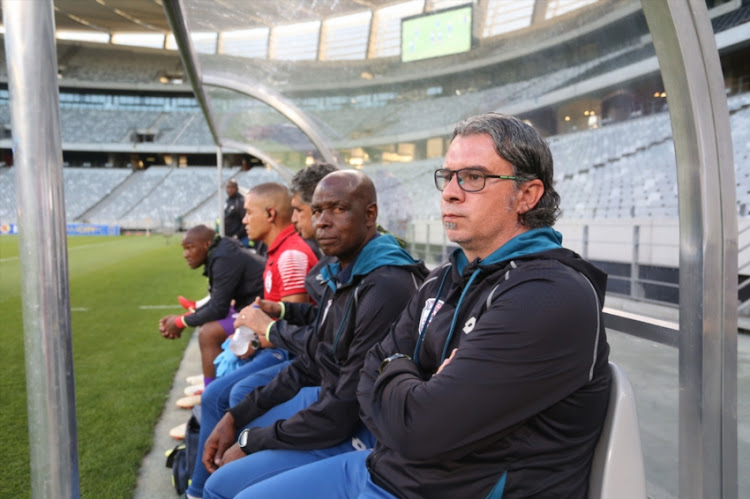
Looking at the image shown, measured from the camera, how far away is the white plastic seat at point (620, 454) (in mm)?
1339

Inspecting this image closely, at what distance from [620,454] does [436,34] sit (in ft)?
9.03

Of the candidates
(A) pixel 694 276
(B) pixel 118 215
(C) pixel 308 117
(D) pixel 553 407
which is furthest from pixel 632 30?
(B) pixel 118 215

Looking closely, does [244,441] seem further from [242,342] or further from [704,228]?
[704,228]

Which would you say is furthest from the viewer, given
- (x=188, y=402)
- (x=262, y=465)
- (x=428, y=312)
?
(x=188, y=402)

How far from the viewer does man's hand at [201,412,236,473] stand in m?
2.28

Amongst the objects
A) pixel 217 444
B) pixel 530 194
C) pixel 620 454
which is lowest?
pixel 217 444

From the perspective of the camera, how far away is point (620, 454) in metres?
1.35

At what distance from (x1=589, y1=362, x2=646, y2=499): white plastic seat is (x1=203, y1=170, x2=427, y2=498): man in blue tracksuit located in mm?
928

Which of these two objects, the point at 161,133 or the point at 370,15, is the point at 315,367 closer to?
the point at 370,15

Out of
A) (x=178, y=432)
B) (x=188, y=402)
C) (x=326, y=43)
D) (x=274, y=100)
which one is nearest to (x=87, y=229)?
(x=274, y=100)

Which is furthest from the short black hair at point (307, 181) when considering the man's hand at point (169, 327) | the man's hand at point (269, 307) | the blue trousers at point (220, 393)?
the man's hand at point (169, 327)

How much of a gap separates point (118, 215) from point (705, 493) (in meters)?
47.9

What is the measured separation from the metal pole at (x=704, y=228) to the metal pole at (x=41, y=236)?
1.42 metres

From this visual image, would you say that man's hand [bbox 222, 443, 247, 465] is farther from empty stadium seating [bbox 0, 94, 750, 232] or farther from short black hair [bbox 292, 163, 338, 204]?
short black hair [bbox 292, 163, 338, 204]
